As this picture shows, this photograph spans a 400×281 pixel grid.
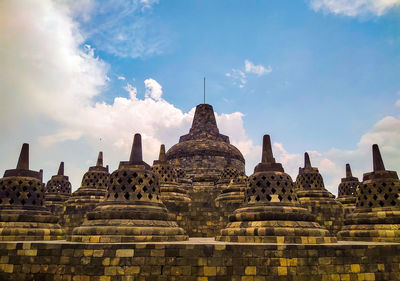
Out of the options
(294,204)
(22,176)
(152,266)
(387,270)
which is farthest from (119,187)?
(387,270)

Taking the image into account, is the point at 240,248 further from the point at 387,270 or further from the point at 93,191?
the point at 93,191

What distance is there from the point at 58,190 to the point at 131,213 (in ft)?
47.5

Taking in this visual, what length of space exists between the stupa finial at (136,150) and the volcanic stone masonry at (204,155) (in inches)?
325

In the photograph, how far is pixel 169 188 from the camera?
17.4m

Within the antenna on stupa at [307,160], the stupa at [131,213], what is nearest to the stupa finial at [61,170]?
the stupa at [131,213]

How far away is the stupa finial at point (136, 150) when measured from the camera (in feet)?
36.6

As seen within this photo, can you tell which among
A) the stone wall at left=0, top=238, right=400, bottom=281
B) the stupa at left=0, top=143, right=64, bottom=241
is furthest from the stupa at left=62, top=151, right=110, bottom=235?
the stone wall at left=0, top=238, right=400, bottom=281

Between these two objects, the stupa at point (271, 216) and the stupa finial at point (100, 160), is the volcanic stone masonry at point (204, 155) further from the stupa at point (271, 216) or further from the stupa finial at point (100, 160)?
the stupa at point (271, 216)

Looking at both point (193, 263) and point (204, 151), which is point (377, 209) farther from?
point (204, 151)

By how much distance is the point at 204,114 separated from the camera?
31.6 meters

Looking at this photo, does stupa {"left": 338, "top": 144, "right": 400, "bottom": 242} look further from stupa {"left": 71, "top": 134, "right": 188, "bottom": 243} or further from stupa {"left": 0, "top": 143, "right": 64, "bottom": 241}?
stupa {"left": 0, "top": 143, "right": 64, "bottom": 241}

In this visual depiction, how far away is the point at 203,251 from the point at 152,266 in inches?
55.9

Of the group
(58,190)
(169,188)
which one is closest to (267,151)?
(169,188)

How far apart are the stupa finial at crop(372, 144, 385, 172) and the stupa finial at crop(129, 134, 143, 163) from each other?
10.3 metres
